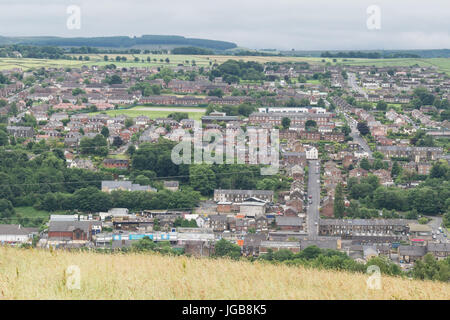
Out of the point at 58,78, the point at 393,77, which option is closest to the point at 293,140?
the point at 58,78

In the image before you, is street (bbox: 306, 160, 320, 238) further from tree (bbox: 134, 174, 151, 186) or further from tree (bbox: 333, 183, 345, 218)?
tree (bbox: 134, 174, 151, 186)

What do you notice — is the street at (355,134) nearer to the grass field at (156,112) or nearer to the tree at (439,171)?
the tree at (439,171)

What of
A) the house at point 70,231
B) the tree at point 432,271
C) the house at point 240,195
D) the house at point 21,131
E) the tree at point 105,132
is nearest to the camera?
the tree at point 432,271

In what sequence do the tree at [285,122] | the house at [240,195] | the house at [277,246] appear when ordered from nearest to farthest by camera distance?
the house at [277,246], the house at [240,195], the tree at [285,122]

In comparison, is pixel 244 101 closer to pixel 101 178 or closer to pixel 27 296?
pixel 101 178

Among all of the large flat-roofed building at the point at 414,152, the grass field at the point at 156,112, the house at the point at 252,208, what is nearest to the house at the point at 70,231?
the house at the point at 252,208

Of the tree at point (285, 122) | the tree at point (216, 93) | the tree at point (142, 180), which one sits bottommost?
the tree at point (142, 180)

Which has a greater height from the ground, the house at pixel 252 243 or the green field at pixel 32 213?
the green field at pixel 32 213

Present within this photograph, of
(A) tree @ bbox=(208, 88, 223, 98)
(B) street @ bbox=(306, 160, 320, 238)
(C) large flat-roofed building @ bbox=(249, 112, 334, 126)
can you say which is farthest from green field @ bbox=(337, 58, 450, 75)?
(B) street @ bbox=(306, 160, 320, 238)
